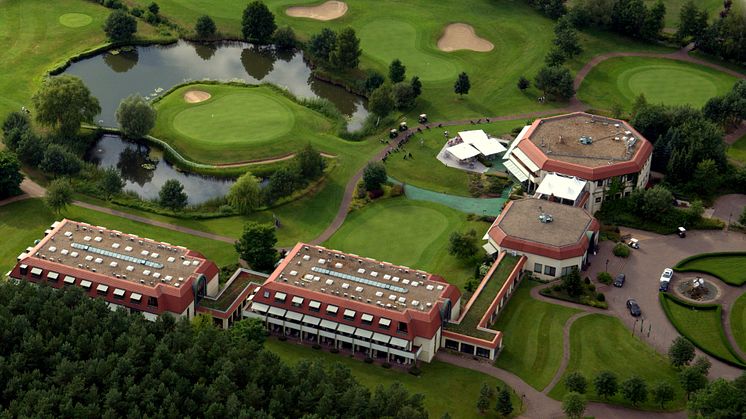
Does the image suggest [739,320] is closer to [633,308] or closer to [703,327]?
[703,327]

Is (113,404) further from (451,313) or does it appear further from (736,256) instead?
(736,256)

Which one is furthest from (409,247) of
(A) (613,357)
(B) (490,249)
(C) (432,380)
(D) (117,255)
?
(D) (117,255)

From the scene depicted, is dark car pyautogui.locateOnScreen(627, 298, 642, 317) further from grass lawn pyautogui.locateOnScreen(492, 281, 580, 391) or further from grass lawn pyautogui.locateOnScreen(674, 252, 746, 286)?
grass lawn pyautogui.locateOnScreen(674, 252, 746, 286)

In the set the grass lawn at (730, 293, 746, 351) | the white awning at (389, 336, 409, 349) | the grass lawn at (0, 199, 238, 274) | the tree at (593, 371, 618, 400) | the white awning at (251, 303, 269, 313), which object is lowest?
the grass lawn at (0, 199, 238, 274)

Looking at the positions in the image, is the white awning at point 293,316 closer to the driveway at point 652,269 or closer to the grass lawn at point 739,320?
the driveway at point 652,269

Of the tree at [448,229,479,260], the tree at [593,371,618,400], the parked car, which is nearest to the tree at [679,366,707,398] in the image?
the tree at [593,371,618,400]

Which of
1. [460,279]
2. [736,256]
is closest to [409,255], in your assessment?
[460,279]
